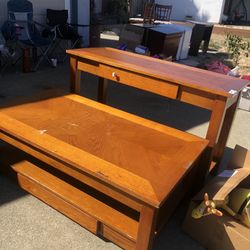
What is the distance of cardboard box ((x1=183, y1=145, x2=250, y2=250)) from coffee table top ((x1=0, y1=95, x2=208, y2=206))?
0.27 metres

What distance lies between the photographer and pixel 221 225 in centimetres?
175

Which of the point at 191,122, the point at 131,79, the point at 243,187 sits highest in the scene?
the point at 131,79

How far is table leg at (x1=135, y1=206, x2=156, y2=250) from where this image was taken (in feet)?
4.72

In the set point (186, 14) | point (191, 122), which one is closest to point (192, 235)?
point (191, 122)

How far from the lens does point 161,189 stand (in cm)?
144

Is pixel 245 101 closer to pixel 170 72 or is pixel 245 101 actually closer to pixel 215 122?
pixel 170 72

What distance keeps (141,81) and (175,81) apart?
28 centimetres

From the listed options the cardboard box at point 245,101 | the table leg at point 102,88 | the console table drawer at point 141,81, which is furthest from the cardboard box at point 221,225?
the cardboard box at point 245,101

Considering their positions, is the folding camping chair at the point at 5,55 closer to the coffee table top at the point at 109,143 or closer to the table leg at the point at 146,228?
the coffee table top at the point at 109,143

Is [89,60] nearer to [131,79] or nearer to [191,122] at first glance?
[131,79]

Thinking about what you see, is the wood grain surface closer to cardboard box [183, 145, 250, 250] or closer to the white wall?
cardboard box [183, 145, 250, 250]

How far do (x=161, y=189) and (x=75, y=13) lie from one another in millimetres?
5776

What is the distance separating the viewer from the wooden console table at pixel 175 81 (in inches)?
78.8

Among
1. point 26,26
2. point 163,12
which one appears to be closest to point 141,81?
point 26,26
